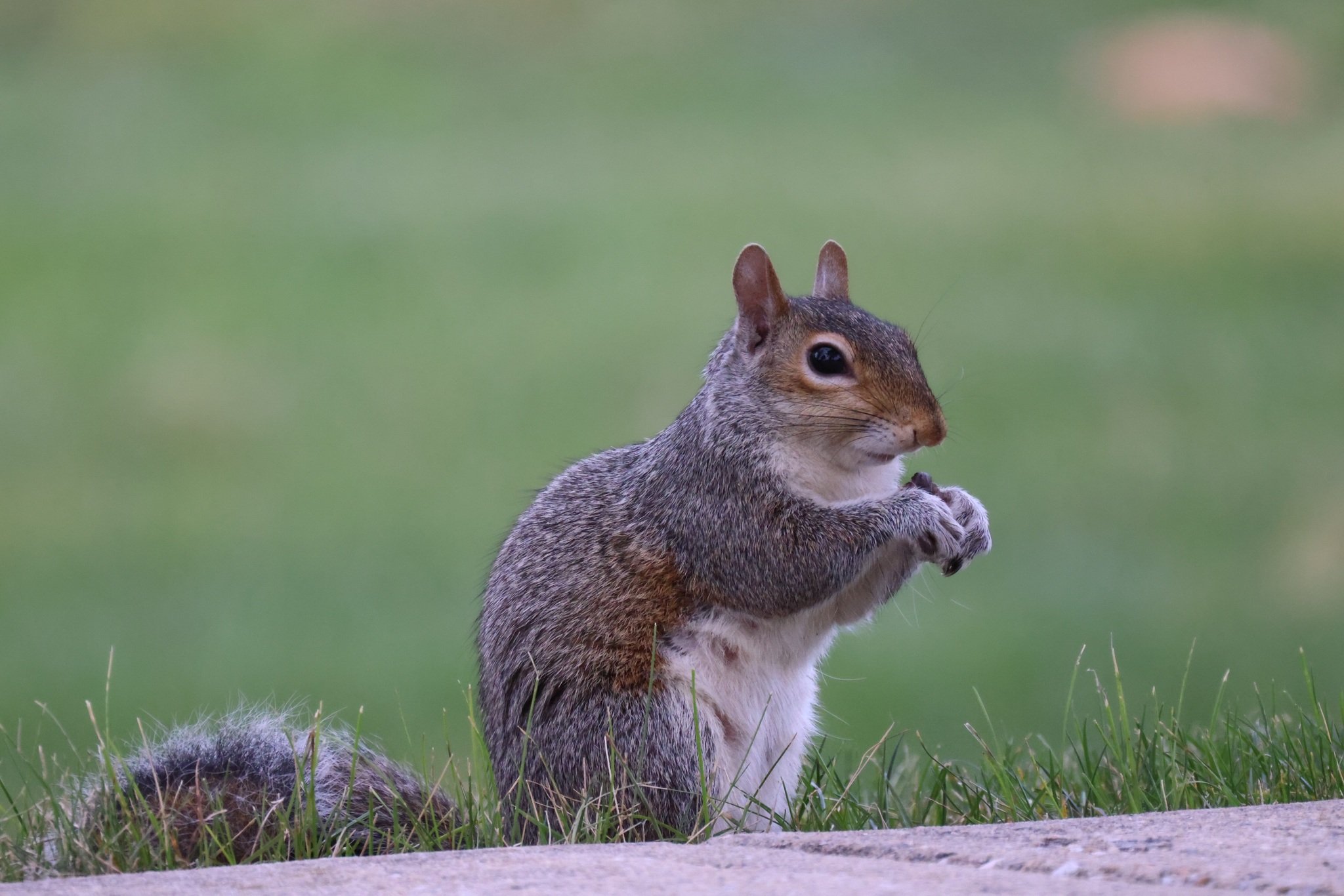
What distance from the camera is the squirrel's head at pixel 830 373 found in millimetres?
2320

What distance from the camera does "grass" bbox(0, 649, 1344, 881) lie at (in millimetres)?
1916

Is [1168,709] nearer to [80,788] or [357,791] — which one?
[357,791]

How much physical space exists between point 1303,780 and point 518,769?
1.21 m

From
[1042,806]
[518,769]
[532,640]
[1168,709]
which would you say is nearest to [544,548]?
[532,640]

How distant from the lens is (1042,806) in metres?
2.16

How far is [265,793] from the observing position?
6.87ft

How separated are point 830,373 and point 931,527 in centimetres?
31

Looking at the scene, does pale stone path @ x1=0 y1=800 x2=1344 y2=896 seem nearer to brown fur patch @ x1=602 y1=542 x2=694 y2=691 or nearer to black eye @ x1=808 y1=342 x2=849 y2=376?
brown fur patch @ x1=602 y1=542 x2=694 y2=691

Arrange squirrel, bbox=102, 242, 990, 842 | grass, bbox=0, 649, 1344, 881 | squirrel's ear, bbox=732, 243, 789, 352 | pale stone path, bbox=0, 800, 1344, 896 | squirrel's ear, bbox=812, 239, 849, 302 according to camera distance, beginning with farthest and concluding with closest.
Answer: squirrel's ear, bbox=812, 239, 849, 302, squirrel's ear, bbox=732, 243, 789, 352, squirrel, bbox=102, 242, 990, 842, grass, bbox=0, 649, 1344, 881, pale stone path, bbox=0, 800, 1344, 896

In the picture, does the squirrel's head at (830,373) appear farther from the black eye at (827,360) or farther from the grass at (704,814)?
the grass at (704,814)

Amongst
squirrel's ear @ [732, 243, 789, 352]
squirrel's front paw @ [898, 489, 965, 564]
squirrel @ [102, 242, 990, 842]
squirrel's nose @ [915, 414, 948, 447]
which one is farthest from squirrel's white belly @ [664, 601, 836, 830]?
squirrel's ear @ [732, 243, 789, 352]

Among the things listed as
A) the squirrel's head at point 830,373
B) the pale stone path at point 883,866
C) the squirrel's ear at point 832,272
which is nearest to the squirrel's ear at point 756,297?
the squirrel's head at point 830,373

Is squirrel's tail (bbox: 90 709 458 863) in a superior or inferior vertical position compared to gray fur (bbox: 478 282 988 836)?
inferior

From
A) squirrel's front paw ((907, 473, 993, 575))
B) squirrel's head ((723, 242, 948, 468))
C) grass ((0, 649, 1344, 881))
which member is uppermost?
squirrel's head ((723, 242, 948, 468))
